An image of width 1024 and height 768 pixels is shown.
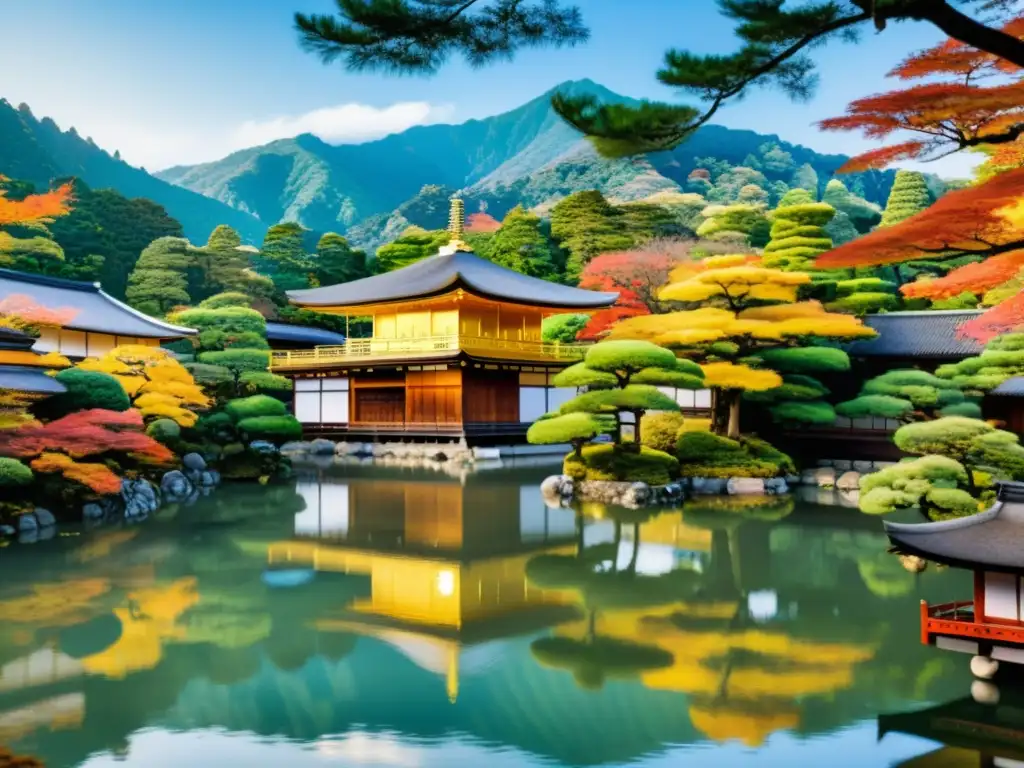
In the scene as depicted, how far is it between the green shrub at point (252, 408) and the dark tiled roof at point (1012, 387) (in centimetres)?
1408

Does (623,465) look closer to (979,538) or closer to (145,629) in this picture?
(979,538)

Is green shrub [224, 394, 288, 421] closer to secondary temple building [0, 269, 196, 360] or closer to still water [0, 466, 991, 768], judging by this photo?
still water [0, 466, 991, 768]

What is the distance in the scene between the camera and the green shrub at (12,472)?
10.0 m

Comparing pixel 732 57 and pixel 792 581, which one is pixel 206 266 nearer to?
pixel 792 581

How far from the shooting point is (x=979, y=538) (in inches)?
226

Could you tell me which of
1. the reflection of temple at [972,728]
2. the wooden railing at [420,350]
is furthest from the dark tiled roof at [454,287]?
the reflection of temple at [972,728]

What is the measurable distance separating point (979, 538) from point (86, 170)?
7186 cm

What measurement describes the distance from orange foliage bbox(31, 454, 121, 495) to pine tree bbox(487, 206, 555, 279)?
26.0m

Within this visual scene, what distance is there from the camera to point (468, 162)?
11981cm

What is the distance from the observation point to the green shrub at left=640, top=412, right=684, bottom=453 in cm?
1627

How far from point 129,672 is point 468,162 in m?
119

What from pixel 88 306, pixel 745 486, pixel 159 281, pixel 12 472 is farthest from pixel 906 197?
pixel 12 472

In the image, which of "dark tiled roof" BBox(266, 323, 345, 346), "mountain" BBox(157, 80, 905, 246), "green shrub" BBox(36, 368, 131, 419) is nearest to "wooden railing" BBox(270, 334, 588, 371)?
"dark tiled roof" BBox(266, 323, 345, 346)

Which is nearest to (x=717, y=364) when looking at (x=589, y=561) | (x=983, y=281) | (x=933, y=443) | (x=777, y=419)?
(x=777, y=419)
